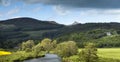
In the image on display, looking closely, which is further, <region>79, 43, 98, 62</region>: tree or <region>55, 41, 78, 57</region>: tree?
<region>55, 41, 78, 57</region>: tree

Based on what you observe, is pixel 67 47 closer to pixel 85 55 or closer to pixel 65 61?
pixel 65 61

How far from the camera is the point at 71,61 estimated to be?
147625 millimetres

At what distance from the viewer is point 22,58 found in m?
177

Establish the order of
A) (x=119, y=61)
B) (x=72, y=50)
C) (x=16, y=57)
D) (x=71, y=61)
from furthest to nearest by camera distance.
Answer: (x=72, y=50), (x=16, y=57), (x=71, y=61), (x=119, y=61)

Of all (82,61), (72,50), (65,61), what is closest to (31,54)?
(72,50)

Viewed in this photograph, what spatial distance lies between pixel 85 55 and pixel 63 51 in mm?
47649

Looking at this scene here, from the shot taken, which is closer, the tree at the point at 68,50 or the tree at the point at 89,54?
the tree at the point at 89,54

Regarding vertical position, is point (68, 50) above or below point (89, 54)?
below

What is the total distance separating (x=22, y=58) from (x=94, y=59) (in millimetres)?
54892

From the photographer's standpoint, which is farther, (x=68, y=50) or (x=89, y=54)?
(x=68, y=50)

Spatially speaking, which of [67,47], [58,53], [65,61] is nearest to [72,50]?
[67,47]

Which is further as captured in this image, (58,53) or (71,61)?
(58,53)

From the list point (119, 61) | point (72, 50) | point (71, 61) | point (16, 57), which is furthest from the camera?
point (72, 50)

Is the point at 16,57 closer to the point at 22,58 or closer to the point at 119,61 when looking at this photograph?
the point at 22,58
